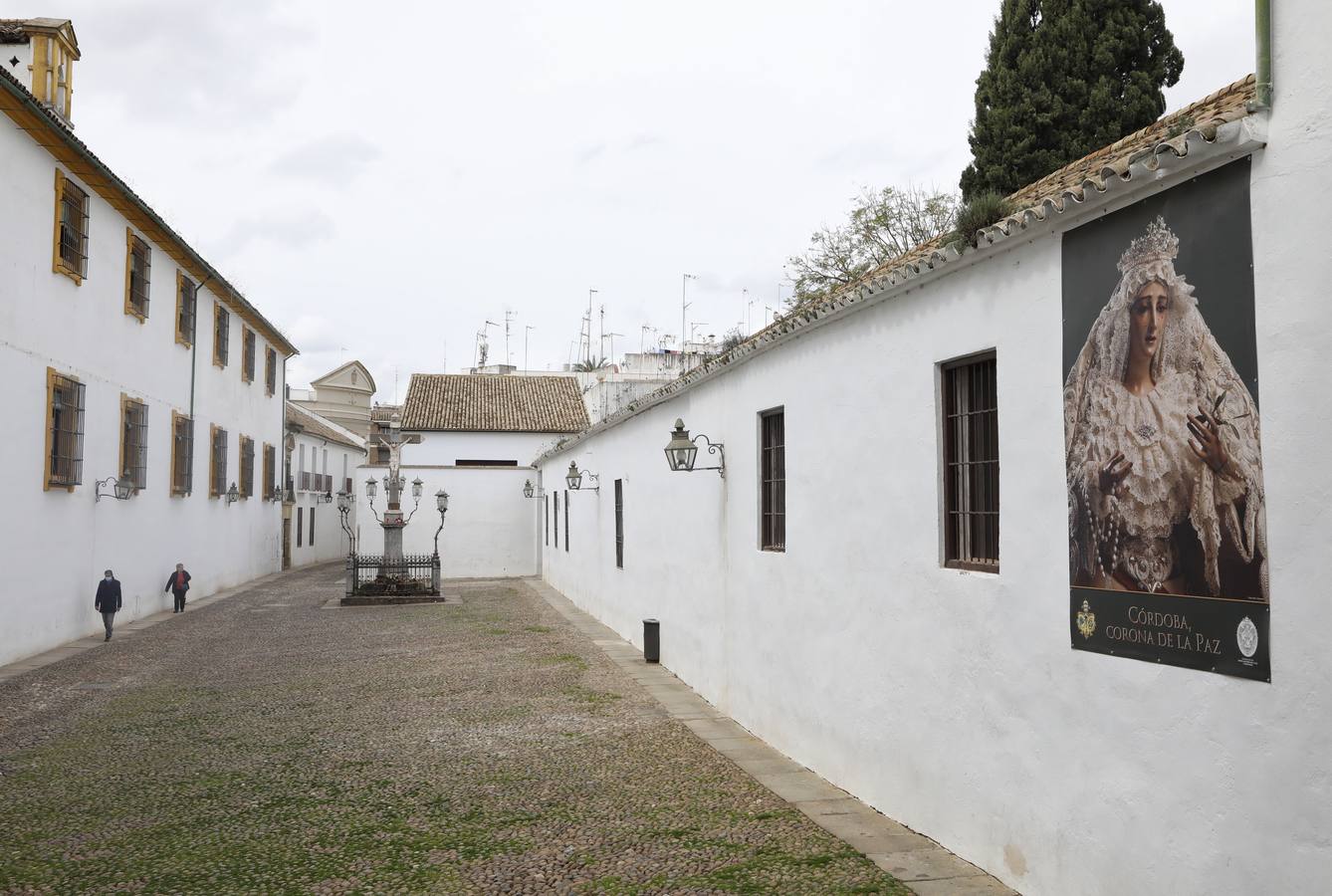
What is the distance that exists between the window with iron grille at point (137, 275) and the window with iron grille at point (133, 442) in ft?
5.04

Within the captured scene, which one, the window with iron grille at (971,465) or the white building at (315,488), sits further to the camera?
the white building at (315,488)

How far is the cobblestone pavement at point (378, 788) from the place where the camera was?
5.46 meters

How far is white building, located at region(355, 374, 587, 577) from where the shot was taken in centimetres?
3170

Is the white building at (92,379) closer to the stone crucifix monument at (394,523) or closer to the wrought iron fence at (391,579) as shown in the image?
the wrought iron fence at (391,579)

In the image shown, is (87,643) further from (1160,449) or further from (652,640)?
(1160,449)

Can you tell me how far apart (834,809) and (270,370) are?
26.0m

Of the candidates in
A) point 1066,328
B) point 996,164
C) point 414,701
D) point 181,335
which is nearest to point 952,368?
point 1066,328

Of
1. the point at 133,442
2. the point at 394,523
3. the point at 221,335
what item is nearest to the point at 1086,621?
the point at 133,442

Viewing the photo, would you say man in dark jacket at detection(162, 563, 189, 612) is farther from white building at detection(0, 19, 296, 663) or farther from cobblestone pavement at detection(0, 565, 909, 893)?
cobblestone pavement at detection(0, 565, 909, 893)

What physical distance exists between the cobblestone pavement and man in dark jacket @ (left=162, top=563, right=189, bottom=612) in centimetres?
600

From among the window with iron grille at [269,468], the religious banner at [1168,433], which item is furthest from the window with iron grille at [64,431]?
the religious banner at [1168,433]

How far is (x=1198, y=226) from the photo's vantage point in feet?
12.7

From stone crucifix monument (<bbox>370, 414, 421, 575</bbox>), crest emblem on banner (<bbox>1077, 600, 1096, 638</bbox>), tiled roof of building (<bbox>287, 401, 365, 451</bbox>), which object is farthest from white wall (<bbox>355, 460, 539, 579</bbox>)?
crest emblem on banner (<bbox>1077, 600, 1096, 638</bbox>)

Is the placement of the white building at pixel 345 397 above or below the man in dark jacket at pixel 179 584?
above
